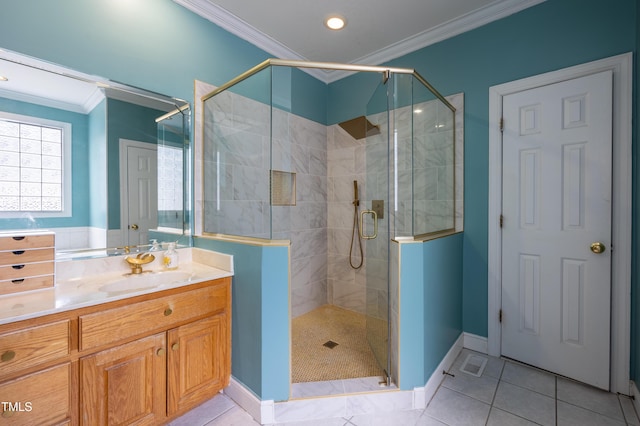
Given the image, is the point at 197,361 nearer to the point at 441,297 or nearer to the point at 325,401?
the point at 325,401

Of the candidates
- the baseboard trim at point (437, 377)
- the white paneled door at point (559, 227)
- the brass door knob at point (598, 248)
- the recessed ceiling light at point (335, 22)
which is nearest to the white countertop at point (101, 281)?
the baseboard trim at point (437, 377)

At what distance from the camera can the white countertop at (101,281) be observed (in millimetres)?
1146

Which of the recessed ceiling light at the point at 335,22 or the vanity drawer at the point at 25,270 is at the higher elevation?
the recessed ceiling light at the point at 335,22

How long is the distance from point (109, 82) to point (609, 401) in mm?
3644

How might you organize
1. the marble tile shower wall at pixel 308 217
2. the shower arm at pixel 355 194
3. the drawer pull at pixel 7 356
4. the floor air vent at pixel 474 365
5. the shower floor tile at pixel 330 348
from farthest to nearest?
the shower arm at pixel 355 194
the marble tile shower wall at pixel 308 217
the floor air vent at pixel 474 365
the shower floor tile at pixel 330 348
the drawer pull at pixel 7 356

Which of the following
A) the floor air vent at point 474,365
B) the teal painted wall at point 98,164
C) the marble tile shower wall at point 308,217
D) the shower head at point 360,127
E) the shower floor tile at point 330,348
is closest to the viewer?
the teal painted wall at point 98,164

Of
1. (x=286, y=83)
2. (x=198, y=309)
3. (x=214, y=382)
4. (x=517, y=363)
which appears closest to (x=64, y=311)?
(x=198, y=309)

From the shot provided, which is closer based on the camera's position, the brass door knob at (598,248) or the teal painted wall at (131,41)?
the teal painted wall at (131,41)

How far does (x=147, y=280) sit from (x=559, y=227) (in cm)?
279

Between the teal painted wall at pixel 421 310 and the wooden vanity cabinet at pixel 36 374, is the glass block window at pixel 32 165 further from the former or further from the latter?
the teal painted wall at pixel 421 310

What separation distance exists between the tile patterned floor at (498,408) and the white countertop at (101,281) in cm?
83

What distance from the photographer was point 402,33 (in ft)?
8.25

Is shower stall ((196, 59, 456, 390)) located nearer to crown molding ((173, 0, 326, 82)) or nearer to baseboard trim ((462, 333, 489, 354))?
crown molding ((173, 0, 326, 82))

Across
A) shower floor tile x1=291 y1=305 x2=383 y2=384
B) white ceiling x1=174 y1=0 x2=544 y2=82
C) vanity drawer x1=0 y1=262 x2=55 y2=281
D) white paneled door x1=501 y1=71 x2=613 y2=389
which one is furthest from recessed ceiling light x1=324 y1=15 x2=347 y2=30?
shower floor tile x1=291 y1=305 x2=383 y2=384
